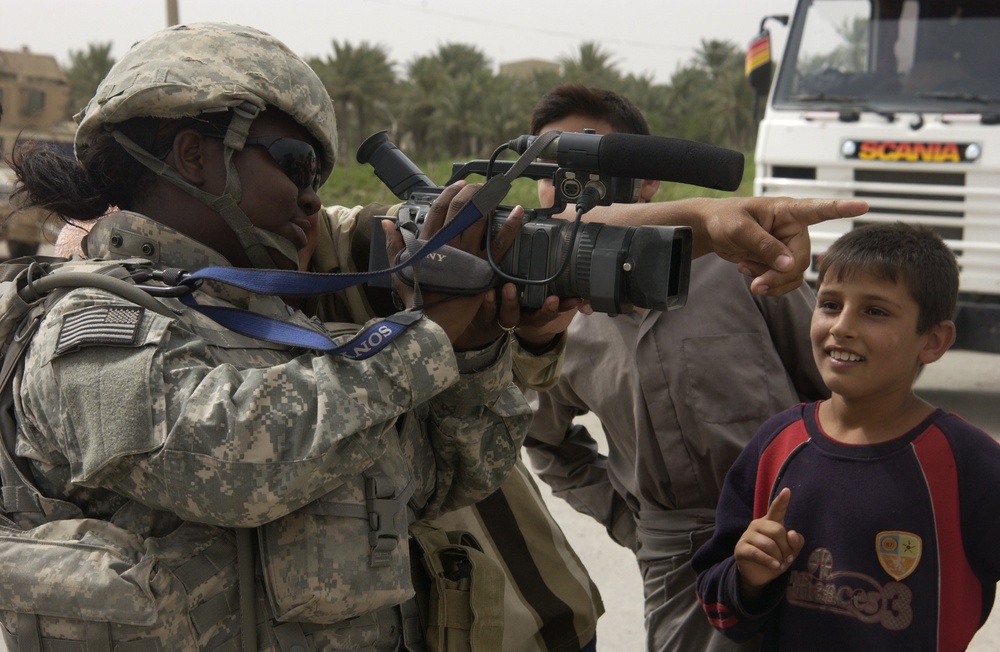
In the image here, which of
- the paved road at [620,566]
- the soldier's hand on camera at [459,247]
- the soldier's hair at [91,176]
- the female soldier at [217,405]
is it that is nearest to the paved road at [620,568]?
the paved road at [620,566]

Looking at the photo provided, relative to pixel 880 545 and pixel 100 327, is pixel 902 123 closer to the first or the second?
pixel 880 545

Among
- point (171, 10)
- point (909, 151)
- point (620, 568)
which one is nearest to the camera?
point (620, 568)

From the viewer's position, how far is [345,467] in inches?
63.1

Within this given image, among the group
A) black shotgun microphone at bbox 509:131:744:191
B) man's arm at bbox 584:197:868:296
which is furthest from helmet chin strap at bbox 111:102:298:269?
man's arm at bbox 584:197:868:296

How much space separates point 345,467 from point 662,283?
57 cm

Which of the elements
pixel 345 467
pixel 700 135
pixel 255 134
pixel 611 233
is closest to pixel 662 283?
pixel 611 233

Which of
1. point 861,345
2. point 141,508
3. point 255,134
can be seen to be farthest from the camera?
point 861,345

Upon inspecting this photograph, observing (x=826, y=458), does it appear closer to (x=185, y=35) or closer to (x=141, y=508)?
(x=141, y=508)

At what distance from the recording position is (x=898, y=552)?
2.11 metres

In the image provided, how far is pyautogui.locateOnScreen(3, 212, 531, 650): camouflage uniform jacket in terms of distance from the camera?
151cm

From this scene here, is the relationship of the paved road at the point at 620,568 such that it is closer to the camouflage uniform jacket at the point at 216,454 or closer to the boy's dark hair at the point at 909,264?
the boy's dark hair at the point at 909,264

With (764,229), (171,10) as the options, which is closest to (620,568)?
(764,229)

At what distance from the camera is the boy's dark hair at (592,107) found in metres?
3.18

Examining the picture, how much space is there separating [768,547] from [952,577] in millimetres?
357
